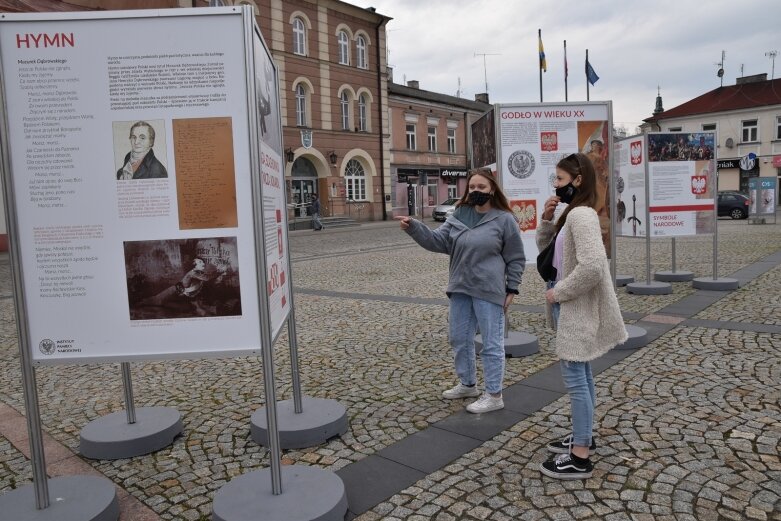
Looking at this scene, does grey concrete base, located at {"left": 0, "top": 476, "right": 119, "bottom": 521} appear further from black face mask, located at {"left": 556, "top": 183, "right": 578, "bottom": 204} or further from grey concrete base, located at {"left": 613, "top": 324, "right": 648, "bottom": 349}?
grey concrete base, located at {"left": 613, "top": 324, "right": 648, "bottom": 349}

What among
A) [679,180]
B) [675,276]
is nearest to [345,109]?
[675,276]

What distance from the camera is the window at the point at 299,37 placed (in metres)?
29.5

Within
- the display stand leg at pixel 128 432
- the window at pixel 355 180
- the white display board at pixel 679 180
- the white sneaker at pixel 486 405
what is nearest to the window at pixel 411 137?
the window at pixel 355 180

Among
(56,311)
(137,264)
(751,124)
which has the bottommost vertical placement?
(56,311)

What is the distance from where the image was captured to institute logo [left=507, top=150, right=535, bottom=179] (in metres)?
5.72

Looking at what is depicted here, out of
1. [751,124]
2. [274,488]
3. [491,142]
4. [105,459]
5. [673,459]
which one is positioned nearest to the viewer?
[274,488]

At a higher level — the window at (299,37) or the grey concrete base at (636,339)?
the window at (299,37)

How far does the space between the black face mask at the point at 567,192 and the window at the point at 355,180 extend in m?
29.8

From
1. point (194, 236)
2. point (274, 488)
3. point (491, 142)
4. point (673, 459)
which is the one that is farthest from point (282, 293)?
point (491, 142)

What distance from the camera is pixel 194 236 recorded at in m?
2.64

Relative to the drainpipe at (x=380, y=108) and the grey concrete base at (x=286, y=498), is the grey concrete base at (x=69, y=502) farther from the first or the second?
the drainpipe at (x=380, y=108)

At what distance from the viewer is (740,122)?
43.2 m

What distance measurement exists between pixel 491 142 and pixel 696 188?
14.9 feet

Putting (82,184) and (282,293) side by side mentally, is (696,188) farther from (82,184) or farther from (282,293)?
(82,184)
